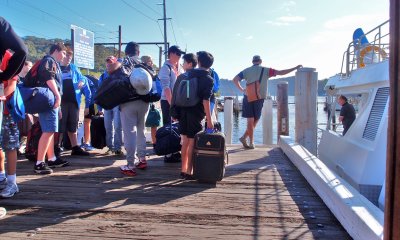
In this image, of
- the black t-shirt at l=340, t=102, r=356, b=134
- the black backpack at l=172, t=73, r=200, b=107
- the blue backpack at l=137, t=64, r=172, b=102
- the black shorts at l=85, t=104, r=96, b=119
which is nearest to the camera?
the black backpack at l=172, t=73, r=200, b=107

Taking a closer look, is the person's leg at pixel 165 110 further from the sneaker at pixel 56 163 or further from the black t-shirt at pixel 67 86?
the sneaker at pixel 56 163

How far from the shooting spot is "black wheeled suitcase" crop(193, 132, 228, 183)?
4.49 meters

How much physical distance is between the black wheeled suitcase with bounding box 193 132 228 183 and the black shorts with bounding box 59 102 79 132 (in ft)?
8.75

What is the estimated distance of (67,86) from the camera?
5.88 metres

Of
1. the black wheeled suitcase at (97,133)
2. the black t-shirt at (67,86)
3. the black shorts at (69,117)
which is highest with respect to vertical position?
the black t-shirt at (67,86)

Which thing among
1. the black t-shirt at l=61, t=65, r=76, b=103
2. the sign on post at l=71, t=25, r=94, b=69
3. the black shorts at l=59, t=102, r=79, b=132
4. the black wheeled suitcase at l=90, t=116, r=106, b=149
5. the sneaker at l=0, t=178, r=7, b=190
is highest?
the sign on post at l=71, t=25, r=94, b=69

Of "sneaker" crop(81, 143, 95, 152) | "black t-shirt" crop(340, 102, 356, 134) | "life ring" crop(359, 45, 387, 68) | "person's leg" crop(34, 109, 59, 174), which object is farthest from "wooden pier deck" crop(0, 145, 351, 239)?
"black t-shirt" crop(340, 102, 356, 134)

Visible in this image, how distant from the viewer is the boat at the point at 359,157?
2842mm

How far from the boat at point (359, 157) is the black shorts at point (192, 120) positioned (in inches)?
62.9

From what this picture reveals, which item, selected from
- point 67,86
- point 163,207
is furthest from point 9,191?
point 67,86

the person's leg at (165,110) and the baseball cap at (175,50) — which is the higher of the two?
the baseball cap at (175,50)

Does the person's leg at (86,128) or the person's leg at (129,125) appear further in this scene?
the person's leg at (86,128)

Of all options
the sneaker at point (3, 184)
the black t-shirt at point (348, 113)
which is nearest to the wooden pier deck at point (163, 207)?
the sneaker at point (3, 184)

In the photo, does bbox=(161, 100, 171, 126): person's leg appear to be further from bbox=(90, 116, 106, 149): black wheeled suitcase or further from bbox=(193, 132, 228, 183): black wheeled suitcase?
bbox=(193, 132, 228, 183): black wheeled suitcase
